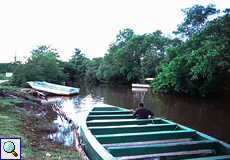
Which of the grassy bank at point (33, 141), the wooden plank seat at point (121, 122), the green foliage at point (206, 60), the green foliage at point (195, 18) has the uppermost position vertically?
the green foliage at point (195, 18)

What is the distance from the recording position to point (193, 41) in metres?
17.7

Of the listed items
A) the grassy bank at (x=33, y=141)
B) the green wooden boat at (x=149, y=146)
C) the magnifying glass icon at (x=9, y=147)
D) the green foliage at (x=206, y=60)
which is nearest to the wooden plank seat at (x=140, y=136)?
the green wooden boat at (x=149, y=146)

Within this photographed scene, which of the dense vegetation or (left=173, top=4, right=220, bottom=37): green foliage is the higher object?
(left=173, top=4, right=220, bottom=37): green foliage

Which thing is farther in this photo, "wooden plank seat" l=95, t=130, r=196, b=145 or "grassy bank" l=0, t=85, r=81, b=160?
"grassy bank" l=0, t=85, r=81, b=160

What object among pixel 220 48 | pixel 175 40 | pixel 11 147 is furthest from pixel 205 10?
pixel 11 147

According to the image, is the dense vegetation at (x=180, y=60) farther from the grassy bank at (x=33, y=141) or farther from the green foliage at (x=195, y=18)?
the grassy bank at (x=33, y=141)

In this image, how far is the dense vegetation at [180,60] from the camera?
47.1 feet

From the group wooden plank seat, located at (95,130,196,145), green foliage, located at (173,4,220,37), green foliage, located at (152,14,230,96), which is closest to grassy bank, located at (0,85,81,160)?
wooden plank seat, located at (95,130,196,145)

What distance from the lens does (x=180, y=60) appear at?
1778 cm

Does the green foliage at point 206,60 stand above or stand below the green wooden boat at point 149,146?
above

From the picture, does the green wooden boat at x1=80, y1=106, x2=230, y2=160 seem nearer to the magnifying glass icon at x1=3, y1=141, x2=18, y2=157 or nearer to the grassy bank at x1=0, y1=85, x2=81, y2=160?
the grassy bank at x1=0, y1=85, x2=81, y2=160

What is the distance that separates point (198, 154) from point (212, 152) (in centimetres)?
38

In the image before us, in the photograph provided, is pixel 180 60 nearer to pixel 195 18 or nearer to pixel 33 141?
pixel 195 18

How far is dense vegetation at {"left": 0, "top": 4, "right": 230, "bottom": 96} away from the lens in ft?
47.1
